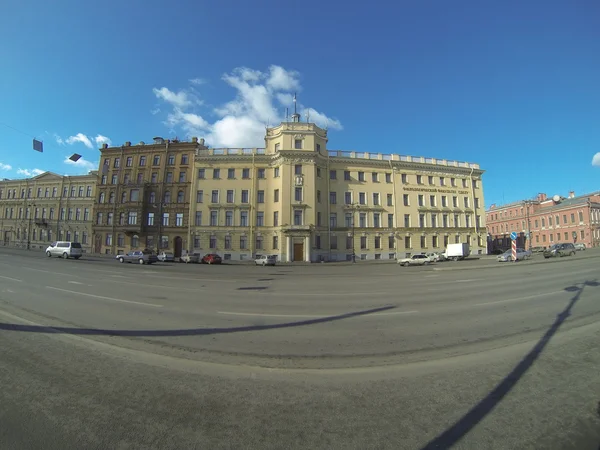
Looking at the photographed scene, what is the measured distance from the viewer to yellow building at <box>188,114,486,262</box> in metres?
42.3

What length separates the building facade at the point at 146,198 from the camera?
4600 centimetres

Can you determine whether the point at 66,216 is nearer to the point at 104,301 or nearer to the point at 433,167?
the point at 104,301

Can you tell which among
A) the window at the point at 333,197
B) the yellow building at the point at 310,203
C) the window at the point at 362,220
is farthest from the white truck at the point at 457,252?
the window at the point at 333,197

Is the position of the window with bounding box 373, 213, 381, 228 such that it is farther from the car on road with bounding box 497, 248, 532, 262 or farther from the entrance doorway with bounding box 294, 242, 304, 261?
the car on road with bounding box 497, 248, 532, 262

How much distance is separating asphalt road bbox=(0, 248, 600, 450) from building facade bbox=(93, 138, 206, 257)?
40172 mm

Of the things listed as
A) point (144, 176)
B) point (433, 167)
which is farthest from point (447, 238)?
point (144, 176)

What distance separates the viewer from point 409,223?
159 feet

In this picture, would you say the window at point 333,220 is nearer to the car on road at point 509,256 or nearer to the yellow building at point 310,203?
the yellow building at point 310,203

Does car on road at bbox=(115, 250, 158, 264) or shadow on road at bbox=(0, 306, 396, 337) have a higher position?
car on road at bbox=(115, 250, 158, 264)

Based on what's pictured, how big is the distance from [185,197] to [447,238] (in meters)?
47.6

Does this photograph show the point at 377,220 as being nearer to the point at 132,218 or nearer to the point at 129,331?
the point at 132,218

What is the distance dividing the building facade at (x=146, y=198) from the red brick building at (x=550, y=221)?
62.6m

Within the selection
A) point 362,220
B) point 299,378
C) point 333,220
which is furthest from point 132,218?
point 299,378

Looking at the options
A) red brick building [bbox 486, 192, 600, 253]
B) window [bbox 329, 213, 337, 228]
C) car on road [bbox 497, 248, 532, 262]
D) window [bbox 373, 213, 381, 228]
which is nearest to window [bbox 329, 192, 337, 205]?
window [bbox 329, 213, 337, 228]
